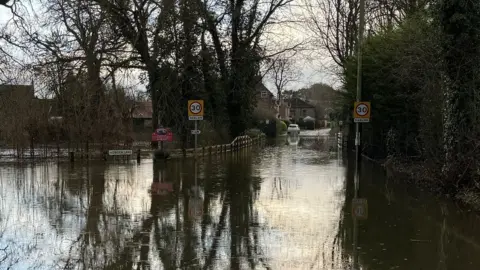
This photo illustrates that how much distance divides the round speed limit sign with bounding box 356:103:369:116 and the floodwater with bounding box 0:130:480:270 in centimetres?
301

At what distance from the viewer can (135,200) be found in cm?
1208

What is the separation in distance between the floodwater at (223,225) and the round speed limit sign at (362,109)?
9.88 ft

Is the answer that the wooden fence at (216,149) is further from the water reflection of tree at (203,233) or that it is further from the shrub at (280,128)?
the shrub at (280,128)

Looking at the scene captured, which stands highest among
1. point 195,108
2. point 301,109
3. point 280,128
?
point 301,109

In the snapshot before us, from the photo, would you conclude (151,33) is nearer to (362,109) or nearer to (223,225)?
(362,109)

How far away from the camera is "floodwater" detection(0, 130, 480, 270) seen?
23.3ft

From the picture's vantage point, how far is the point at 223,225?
9430 millimetres

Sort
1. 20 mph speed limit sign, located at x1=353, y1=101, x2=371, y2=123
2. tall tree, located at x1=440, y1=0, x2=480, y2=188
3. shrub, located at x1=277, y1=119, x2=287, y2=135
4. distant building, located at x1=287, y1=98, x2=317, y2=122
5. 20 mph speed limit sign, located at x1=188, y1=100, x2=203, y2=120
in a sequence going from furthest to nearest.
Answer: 1. distant building, located at x1=287, y1=98, x2=317, y2=122
2. shrub, located at x1=277, y1=119, x2=287, y2=135
3. 20 mph speed limit sign, located at x1=188, y1=100, x2=203, y2=120
4. 20 mph speed limit sign, located at x1=353, y1=101, x2=371, y2=123
5. tall tree, located at x1=440, y1=0, x2=480, y2=188

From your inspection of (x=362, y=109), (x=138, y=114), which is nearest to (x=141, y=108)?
(x=138, y=114)

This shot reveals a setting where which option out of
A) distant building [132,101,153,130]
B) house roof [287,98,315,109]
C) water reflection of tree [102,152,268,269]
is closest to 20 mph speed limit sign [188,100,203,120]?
water reflection of tree [102,152,268,269]

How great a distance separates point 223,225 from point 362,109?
34.8ft

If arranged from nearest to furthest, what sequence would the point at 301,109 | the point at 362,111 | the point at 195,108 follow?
the point at 362,111, the point at 195,108, the point at 301,109

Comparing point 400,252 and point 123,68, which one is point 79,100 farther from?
point 400,252

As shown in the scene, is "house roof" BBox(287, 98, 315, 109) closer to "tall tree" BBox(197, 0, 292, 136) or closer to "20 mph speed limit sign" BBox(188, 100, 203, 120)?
"tall tree" BBox(197, 0, 292, 136)
